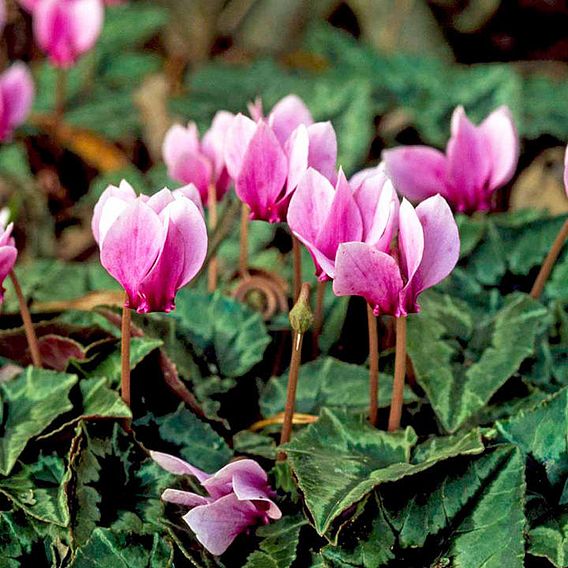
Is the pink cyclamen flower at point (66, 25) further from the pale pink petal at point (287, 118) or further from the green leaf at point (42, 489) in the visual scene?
the green leaf at point (42, 489)

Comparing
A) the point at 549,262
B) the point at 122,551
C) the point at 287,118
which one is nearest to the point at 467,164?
the point at 549,262

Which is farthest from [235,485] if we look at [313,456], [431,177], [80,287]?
[80,287]

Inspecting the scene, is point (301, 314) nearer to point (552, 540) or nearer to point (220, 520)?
point (220, 520)

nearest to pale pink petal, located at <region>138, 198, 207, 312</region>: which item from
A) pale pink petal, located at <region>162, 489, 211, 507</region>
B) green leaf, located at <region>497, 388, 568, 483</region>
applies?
pale pink petal, located at <region>162, 489, 211, 507</region>

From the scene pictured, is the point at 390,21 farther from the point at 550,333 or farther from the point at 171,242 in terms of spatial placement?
the point at 171,242

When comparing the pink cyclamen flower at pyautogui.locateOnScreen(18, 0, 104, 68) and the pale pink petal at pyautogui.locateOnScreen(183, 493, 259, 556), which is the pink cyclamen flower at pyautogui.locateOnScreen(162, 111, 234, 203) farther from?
the pink cyclamen flower at pyautogui.locateOnScreen(18, 0, 104, 68)

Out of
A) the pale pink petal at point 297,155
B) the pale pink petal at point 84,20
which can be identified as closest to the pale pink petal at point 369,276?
the pale pink petal at point 297,155
